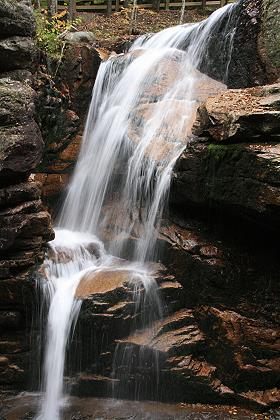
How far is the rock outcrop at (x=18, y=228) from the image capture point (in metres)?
6.27

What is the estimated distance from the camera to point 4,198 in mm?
6418

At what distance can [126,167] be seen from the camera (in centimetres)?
802

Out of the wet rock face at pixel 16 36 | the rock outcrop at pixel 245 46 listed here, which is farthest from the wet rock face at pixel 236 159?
the wet rock face at pixel 16 36

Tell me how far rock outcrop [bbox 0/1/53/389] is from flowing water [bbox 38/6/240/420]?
14.4 inches

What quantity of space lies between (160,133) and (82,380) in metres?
4.77

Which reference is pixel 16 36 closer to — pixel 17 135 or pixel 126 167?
pixel 17 135

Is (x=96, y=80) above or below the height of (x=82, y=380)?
above

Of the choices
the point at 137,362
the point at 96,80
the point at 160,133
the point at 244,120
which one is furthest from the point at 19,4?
the point at 137,362

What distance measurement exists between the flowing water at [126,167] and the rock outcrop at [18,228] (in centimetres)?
37

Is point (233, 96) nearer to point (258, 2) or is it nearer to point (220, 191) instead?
point (220, 191)

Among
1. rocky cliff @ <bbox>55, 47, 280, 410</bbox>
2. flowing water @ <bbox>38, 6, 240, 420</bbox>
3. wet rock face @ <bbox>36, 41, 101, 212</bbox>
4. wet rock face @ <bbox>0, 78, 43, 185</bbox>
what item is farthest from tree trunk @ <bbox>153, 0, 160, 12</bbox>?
rocky cliff @ <bbox>55, 47, 280, 410</bbox>

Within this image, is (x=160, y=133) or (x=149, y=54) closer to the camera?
(x=160, y=133)

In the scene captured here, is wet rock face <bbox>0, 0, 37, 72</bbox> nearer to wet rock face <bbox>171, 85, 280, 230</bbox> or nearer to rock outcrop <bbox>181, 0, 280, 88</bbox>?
wet rock face <bbox>171, 85, 280, 230</bbox>

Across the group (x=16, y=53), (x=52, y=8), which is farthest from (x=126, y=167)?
(x=52, y=8)
